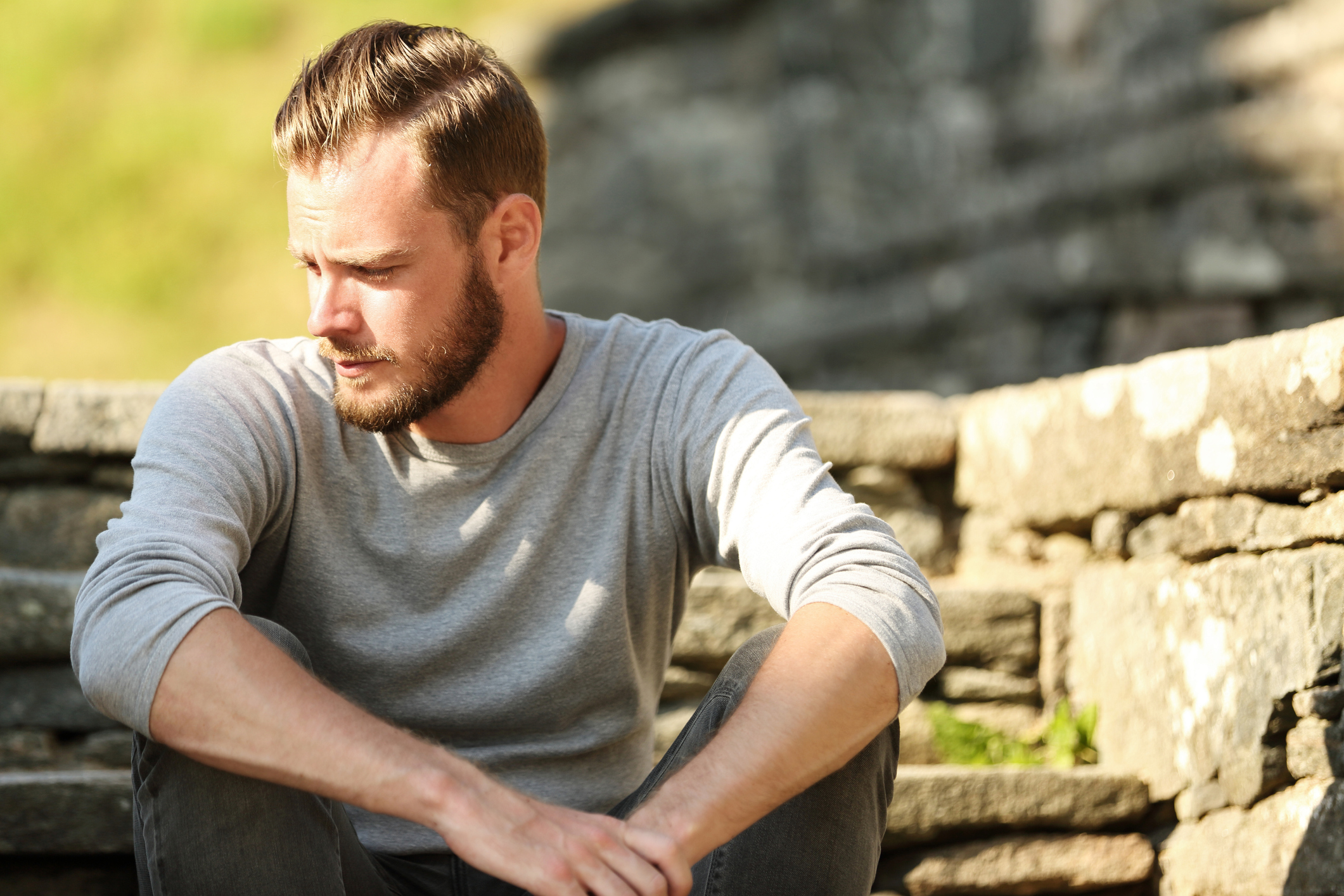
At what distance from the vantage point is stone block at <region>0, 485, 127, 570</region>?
7.23 ft

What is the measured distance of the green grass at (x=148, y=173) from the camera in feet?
16.7

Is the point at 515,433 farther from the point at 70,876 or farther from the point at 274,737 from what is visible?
the point at 70,876

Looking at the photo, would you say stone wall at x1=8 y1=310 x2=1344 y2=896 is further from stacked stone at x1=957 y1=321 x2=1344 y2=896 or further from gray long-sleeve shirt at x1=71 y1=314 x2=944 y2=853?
gray long-sleeve shirt at x1=71 y1=314 x2=944 y2=853

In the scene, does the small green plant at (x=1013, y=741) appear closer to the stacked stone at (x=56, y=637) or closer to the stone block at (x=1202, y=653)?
the stone block at (x=1202, y=653)

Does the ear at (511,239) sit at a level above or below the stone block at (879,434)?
above

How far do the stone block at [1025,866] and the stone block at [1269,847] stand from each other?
0.23 ft

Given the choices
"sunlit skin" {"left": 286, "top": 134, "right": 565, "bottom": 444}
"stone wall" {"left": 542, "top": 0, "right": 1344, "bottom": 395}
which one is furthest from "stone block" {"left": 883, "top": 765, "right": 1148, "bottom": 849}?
"stone wall" {"left": 542, "top": 0, "right": 1344, "bottom": 395}

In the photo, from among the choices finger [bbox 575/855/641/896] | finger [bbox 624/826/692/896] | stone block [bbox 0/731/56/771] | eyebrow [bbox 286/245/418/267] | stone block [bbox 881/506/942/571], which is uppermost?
eyebrow [bbox 286/245/418/267]

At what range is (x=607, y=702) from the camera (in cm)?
166

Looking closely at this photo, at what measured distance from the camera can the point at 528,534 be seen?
1.62 metres

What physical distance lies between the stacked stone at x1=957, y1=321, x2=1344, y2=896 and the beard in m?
1.00

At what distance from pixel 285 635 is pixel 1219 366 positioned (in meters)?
1.30

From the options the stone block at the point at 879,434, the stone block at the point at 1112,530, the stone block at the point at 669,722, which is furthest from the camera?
the stone block at the point at 879,434

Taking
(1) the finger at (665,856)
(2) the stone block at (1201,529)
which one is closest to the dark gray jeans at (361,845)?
(1) the finger at (665,856)
